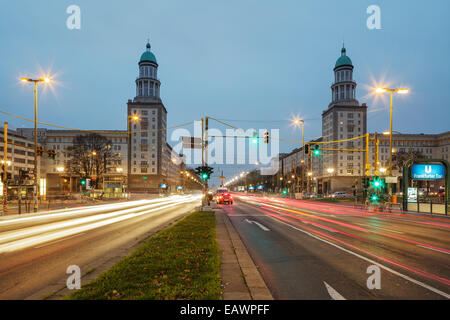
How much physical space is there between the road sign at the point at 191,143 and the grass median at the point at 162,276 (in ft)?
41.4

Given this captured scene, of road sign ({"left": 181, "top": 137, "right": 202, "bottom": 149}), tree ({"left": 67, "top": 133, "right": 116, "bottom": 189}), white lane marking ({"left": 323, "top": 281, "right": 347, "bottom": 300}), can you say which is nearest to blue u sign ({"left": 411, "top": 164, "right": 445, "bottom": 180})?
road sign ({"left": 181, "top": 137, "right": 202, "bottom": 149})

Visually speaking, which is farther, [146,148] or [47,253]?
[146,148]

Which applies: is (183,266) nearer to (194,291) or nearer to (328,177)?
(194,291)

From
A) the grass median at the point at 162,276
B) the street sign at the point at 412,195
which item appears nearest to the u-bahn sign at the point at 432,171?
the street sign at the point at 412,195

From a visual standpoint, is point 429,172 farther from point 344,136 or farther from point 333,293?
point 344,136

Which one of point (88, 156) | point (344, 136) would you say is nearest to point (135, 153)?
point (88, 156)

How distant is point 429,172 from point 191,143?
857 inches

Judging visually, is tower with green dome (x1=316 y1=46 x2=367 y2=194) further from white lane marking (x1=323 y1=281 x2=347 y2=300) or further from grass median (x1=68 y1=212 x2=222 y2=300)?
white lane marking (x1=323 y1=281 x2=347 y2=300)

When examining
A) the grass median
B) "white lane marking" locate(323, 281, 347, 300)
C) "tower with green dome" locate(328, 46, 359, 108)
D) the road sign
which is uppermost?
"tower with green dome" locate(328, 46, 359, 108)

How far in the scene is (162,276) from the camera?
5.51 metres

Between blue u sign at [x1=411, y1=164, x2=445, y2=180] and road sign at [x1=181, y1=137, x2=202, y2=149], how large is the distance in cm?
2006

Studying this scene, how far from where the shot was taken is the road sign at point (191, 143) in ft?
66.9

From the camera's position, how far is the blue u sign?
2470 cm

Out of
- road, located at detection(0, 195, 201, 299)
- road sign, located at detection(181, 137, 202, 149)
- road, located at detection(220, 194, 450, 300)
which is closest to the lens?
road, located at detection(220, 194, 450, 300)
